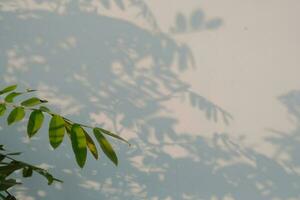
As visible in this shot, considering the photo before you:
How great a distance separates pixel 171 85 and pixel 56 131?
1255mm

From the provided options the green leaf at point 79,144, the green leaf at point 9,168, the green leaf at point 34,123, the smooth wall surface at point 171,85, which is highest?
the smooth wall surface at point 171,85

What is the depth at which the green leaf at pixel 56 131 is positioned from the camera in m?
1.05

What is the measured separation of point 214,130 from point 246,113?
231mm

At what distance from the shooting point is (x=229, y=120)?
2205 millimetres

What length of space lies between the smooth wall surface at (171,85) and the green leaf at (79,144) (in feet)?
3.96

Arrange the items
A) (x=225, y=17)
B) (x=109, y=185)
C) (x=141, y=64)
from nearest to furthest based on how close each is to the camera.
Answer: (x=225, y=17)
(x=141, y=64)
(x=109, y=185)

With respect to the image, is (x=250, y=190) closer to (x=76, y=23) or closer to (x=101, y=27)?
(x=101, y=27)

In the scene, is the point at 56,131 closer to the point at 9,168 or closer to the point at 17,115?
the point at 17,115

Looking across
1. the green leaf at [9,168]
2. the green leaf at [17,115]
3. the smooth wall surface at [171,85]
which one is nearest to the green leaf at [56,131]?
the green leaf at [17,115]

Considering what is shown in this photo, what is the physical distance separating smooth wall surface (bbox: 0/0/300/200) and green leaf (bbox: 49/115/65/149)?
1.19 metres

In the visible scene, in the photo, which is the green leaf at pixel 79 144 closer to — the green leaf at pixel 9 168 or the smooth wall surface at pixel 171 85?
the green leaf at pixel 9 168

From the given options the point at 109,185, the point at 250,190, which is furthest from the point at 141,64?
the point at 250,190

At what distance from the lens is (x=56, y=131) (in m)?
1.07

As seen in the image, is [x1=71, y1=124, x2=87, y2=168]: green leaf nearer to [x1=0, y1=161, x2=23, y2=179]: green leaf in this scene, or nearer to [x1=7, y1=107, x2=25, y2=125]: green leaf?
[x1=7, y1=107, x2=25, y2=125]: green leaf
